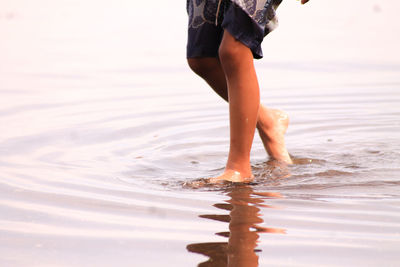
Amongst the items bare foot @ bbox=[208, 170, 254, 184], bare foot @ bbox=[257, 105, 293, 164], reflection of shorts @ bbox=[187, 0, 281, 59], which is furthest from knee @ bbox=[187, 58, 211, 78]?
bare foot @ bbox=[208, 170, 254, 184]

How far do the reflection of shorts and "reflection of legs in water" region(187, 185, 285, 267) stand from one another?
65 centimetres

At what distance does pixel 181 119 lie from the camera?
16.6 ft

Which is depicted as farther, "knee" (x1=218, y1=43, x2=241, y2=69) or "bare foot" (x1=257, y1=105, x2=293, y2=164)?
"bare foot" (x1=257, y1=105, x2=293, y2=164)

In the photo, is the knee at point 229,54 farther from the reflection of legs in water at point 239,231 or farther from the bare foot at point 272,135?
the bare foot at point 272,135

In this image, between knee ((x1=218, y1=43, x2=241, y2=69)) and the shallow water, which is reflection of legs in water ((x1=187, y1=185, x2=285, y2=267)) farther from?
knee ((x1=218, y1=43, x2=241, y2=69))

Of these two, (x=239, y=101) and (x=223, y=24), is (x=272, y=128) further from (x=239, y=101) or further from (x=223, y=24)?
(x=223, y=24)

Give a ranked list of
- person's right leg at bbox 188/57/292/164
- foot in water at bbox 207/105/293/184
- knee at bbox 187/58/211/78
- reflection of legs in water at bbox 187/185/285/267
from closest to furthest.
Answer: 1. reflection of legs in water at bbox 187/185/285/267
2. knee at bbox 187/58/211/78
3. person's right leg at bbox 188/57/292/164
4. foot in water at bbox 207/105/293/184

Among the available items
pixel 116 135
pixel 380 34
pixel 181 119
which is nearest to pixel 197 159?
pixel 116 135

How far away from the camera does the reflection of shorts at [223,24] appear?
3.28 m

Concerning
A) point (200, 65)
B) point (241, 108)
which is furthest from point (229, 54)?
point (200, 65)

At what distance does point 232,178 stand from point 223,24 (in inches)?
26.0

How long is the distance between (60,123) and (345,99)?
2052mm

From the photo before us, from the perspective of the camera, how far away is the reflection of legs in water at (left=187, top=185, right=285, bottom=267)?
2395 millimetres

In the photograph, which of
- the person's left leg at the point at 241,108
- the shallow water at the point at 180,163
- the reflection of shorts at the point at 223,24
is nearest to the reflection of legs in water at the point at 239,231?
the shallow water at the point at 180,163
